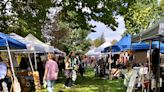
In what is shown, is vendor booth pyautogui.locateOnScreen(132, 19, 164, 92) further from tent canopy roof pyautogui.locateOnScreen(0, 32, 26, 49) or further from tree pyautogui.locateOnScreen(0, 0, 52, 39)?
tree pyautogui.locateOnScreen(0, 0, 52, 39)

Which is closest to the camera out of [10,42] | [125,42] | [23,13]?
[10,42]

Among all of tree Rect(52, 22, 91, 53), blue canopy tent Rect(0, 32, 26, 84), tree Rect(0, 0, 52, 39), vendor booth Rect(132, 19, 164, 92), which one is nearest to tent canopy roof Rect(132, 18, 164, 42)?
vendor booth Rect(132, 19, 164, 92)

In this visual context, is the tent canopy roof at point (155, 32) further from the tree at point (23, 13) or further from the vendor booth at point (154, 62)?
the tree at point (23, 13)

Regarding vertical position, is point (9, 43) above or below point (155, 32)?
above

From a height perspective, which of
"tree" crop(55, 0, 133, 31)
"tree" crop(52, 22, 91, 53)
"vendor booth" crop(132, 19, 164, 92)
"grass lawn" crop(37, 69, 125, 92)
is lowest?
"grass lawn" crop(37, 69, 125, 92)

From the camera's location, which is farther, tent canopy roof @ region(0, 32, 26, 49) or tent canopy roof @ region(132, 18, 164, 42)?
tent canopy roof @ region(0, 32, 26, 49)

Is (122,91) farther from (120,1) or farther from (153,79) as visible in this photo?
(120,1)

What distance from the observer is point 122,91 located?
773 inches

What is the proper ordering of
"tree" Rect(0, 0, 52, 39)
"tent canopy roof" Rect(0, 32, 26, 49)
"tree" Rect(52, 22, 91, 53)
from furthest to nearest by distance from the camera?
"tree" Rect(52, 22, 91, 53) → "tree" Rect(0, 0, 52, 39) → "tent canopy roof" Rect(0, 32, 26, 49)

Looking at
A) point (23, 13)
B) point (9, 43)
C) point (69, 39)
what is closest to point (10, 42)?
point (9, 43)

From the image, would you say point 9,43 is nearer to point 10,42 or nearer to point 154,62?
point 10,42

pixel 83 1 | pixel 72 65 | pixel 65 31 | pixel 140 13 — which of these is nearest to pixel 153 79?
pixel 72 65

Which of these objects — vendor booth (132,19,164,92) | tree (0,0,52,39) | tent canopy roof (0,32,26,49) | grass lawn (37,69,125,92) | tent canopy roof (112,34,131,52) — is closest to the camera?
vendor booth (132,19,164,92)

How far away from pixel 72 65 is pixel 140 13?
75.4 feet
